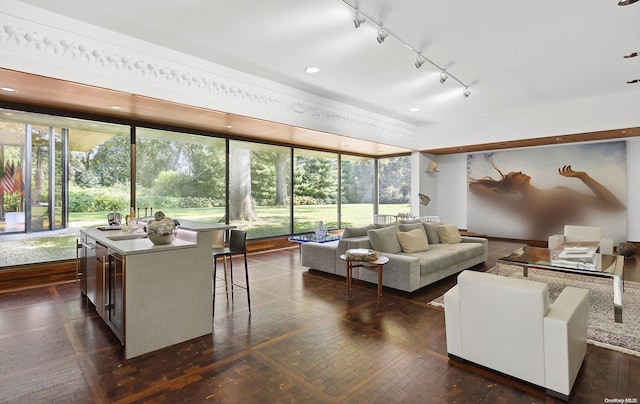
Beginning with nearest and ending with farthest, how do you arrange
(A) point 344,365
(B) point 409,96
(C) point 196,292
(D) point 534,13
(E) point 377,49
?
(A) point 344,365 < (C) point 196,292 < (D) point 534,13 < (E) point 377,49 < (B) point 409,96

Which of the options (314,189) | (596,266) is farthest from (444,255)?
(314,189)

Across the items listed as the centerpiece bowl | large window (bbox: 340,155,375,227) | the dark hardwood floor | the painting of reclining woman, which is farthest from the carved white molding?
the painting of reclining woman

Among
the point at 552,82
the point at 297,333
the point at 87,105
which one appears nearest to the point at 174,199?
the point at 87,105

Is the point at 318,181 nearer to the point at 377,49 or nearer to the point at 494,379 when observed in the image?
the point at 377,49

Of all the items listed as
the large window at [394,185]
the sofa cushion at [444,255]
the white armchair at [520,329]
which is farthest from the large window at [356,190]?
the white armchair at [520,329]

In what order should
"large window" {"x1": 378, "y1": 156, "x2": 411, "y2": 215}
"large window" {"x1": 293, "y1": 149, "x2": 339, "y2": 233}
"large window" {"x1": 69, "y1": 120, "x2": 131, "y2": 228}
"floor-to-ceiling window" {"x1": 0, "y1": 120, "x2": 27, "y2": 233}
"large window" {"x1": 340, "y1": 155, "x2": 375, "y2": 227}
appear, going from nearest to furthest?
1. "floor-to-ceiling window" {"x1": 0, "y1": 120, "x2": 27, "y2": 233}
2. "large window" {"x1": 69, "y1": 120, "x2": 131, "y2": 228}
3. "large window" {"x1": 293, "y1": 149, "x2": 339, "y2": 233}
4. "large window" {"x1": 378, "y1": 156, "x2": 411, "y2": 215}
5. "large window" {"x1": 340, "y1": 155, "x2": 375, "y2": 227}

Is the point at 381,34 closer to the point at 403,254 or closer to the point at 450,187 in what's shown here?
the point at 403,254

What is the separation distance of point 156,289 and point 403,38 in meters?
3.77

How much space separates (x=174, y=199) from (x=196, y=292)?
3805mm

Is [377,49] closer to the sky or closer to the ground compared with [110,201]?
closer to the sky

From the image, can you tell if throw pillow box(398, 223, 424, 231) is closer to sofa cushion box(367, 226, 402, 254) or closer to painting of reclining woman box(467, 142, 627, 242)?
sofa cushion box(367, 226, 402, 254)

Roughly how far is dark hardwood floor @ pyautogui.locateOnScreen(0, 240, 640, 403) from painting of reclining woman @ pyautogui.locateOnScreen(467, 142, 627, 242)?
19.9 feet

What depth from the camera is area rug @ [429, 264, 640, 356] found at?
288 cm

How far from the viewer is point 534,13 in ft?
10.7
